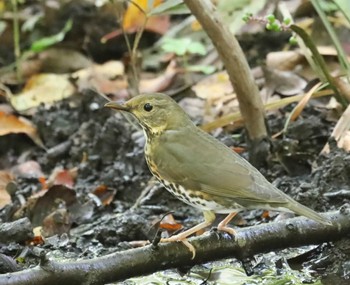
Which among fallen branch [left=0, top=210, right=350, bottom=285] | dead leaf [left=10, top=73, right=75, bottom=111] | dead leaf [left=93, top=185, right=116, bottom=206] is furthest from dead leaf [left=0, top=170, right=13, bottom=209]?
fallen branch [left=0, top=210, right=350, bottom=285]

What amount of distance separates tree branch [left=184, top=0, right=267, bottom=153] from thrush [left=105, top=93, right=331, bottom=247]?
0.70m

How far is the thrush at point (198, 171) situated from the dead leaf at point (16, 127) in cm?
229

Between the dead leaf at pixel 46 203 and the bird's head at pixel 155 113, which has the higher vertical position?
the bird's head at pixel 155 113

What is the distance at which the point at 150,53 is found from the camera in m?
7.75

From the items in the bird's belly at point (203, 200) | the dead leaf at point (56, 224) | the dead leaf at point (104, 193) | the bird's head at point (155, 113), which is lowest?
the dead leaf at point (104, 193)

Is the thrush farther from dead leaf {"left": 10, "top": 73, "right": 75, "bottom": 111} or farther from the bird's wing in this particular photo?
dead leaf {"left": 10, "top": 73, "right": 75, "bottom": 111}

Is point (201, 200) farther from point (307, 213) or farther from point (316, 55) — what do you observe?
point (316, 55)

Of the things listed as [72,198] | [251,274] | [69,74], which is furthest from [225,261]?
[69,74]

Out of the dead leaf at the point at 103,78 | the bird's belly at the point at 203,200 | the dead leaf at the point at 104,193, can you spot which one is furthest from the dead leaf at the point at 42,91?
the bird's belly at the point at 203,200

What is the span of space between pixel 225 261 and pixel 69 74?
3487 mm

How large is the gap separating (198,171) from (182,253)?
0.43 metres

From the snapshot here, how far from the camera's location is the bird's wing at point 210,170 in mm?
3749

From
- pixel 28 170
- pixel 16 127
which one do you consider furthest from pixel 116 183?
pixel 16 127

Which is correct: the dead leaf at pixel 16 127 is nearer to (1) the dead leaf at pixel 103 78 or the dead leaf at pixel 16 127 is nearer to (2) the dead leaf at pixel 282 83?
(1) the dead leaf at pixel 103 78
